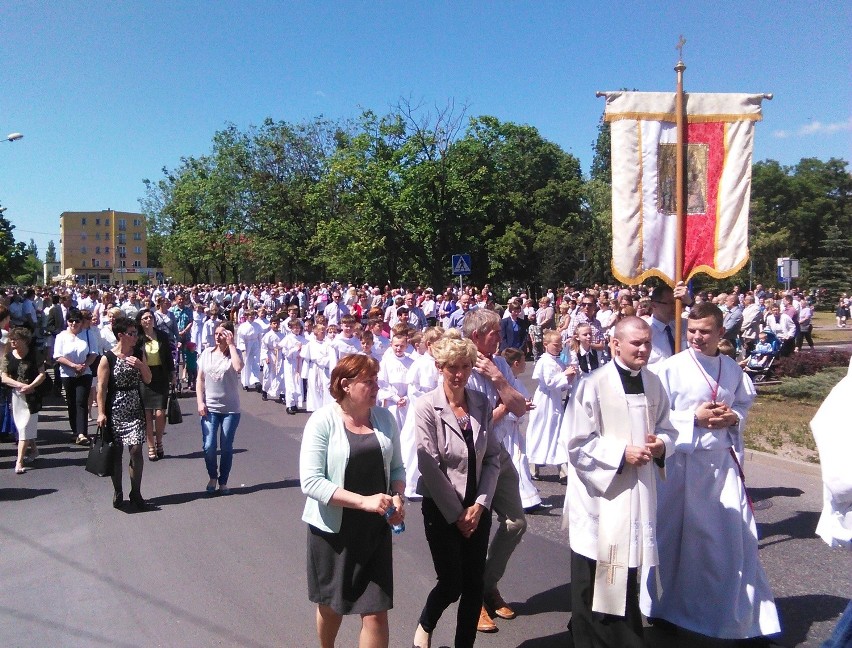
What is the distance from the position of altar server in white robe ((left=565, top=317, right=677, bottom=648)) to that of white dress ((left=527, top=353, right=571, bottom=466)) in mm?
4258

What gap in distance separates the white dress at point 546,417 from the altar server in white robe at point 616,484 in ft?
14.0

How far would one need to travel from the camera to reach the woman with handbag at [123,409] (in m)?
7.23

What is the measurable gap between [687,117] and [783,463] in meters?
4.58

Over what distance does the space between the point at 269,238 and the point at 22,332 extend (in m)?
33.9

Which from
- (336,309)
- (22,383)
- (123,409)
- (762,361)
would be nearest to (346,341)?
(22,383)

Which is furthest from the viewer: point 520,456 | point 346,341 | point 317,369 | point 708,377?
point 317,369

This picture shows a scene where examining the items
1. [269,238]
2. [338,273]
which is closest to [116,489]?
[338,273]

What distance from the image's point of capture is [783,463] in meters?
8.55

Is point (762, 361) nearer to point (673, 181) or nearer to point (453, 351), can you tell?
point (673, 181)

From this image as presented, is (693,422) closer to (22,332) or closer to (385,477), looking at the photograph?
(385,477)

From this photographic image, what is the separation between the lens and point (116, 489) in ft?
24.3

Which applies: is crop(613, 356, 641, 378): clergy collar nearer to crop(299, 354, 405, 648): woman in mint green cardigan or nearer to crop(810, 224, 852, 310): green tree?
crop(299, 354, 405, 648): woman in mint green cardigan

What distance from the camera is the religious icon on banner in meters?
6.03

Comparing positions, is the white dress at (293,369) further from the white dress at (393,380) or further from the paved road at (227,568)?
the white dress at (393,380)
